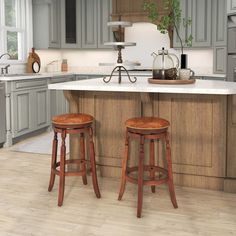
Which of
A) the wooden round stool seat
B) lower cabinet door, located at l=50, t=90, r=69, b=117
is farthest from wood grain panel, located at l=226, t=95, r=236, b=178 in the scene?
lower cabinet door, located at l=50, t=90, r=69, b=117

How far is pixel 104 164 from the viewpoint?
3.67 metres

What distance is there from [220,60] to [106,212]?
361cm

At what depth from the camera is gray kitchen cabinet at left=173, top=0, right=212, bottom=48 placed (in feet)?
19.3

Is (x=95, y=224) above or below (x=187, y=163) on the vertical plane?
below

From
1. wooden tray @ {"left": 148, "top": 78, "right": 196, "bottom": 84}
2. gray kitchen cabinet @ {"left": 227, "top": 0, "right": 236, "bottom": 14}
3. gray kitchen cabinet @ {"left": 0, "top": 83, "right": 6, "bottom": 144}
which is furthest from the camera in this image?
gray kitchen cabinet @ {"left": 227, "top": 0, "right": 236, "bottom": 14}

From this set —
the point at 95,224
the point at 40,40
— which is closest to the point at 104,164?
the point at 95,224

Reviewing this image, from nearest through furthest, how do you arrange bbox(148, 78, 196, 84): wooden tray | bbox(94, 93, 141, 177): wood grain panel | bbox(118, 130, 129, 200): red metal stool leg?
bbox(118, 130, 129, 200): red metal stool leg
bbox(148, 78, 196, 84): wooden tray
bbox(94, 93, 141, 177): wood grain panel

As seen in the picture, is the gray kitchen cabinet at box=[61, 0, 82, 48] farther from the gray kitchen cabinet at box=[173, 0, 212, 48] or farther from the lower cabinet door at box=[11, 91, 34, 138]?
the gray kitchen cabinet at box=[173, 0, 212, 48]

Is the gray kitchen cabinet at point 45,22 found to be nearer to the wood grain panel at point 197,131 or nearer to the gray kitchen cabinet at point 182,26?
the gray kitchen cabinet at point 182,26

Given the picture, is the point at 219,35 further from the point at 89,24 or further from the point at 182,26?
the point at 89,24

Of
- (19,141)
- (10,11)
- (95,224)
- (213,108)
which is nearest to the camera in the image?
(95,224)

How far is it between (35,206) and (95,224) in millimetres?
585

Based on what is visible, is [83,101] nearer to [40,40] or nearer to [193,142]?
[193,142]

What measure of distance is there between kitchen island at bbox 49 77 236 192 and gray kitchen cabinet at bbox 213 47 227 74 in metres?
2.45
